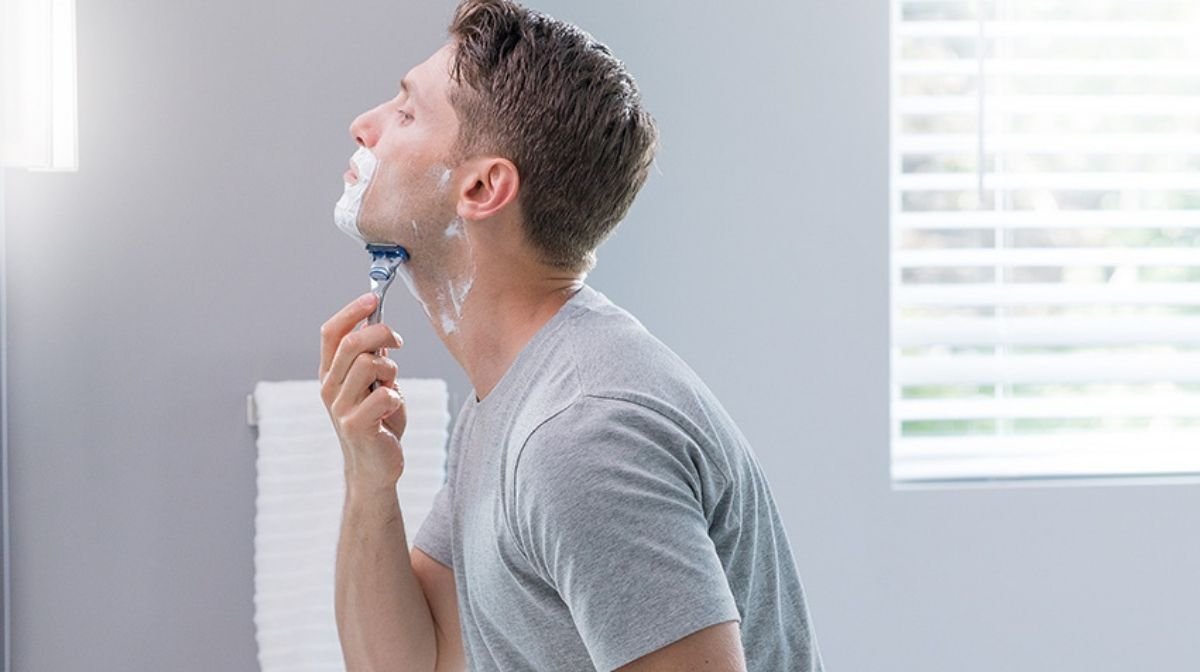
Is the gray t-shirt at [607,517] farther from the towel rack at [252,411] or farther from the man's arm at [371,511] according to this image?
the towel rack at [252,411]

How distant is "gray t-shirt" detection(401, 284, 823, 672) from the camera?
0.83m

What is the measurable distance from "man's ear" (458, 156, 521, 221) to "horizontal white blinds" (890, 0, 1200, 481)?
915 millimetres

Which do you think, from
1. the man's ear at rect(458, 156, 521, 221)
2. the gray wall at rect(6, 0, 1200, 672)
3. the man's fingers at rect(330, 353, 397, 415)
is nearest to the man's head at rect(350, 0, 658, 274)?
the man's ear at rect(458, 156, 521, 221)

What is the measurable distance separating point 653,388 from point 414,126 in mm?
347

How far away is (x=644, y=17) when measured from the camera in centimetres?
171

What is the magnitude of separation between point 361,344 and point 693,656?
43cm

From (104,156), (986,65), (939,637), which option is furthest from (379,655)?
(986,65)

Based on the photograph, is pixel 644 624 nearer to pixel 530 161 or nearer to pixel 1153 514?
pixel 530 161

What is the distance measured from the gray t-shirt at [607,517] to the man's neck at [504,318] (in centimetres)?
3

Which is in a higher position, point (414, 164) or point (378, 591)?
point (414, 164)

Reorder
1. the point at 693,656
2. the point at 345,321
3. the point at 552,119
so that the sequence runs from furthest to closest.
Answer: the point at 345,321
the point at 552,119
the point at 693,656

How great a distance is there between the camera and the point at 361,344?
3.58ft

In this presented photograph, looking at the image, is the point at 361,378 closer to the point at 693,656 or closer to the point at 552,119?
the point at 552,119

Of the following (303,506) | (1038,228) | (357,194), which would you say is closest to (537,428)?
(357,194)
